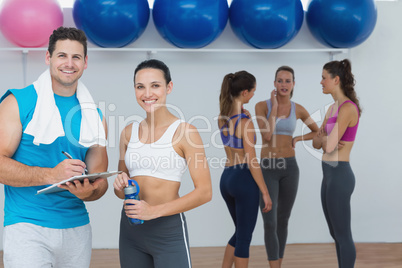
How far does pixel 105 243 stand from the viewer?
4.13 m

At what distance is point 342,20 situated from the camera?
142 inches

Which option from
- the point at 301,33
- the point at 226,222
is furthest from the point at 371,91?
the point at 226,222

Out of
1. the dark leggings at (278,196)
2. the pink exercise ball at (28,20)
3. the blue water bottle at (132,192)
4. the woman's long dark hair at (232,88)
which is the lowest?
the dark leggings at (278,196)

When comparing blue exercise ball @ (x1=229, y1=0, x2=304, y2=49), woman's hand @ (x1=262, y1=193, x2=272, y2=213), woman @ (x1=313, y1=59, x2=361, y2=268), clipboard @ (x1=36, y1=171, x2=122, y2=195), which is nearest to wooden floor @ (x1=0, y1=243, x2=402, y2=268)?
woman's hand @ (x1=262, y1=193, x2=272, y2=213)

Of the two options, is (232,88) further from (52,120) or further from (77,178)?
(77,178)

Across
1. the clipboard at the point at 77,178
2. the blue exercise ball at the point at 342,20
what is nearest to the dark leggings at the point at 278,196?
the blue exercise ball at the point at 342,20

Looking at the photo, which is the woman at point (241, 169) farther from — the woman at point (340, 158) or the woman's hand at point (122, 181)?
the woman's hand at point (122, 181)

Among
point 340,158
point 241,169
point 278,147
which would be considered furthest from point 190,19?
point 340,158

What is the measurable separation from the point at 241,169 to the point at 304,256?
1.34 meters

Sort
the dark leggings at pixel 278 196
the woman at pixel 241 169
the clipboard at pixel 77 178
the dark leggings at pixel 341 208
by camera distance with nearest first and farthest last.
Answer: the clipboard at pixel 77 178
the dark leggings at pixel 341 208
the woman at pixel 241 169
the dark leggings at pixel 278 196

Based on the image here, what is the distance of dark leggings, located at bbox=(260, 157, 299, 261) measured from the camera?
3.11 m

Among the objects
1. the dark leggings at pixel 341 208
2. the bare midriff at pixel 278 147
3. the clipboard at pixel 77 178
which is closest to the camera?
the clipboard at pixel 77 178

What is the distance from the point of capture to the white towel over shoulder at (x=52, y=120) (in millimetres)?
1634

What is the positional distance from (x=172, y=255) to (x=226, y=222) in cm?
259
